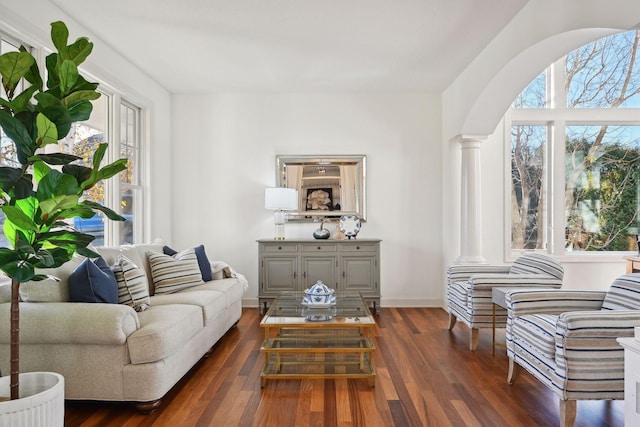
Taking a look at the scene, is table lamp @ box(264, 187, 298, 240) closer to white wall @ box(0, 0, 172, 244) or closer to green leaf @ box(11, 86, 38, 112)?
white wall @ box(0, 0, 172, 244)

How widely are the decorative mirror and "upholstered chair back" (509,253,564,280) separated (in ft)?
6.71

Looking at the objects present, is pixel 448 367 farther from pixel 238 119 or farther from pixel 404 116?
pixel 238 119

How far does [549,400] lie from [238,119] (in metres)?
4.40

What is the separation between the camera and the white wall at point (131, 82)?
2.92 meters

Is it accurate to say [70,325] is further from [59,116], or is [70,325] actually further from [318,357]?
[318,357]

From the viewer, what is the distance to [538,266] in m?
3.77

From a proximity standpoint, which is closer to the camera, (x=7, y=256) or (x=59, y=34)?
(x=7, y=256)

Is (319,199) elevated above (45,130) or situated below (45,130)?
below

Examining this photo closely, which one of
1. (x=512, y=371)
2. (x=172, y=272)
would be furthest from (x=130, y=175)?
(x=512, y=371)

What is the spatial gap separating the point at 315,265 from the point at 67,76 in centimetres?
357

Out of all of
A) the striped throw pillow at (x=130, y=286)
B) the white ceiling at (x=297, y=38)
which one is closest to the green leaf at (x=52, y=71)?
the white ceiling at (x=297, y=38)

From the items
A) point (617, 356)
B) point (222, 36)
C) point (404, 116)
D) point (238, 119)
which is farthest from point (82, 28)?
point (617, 356)

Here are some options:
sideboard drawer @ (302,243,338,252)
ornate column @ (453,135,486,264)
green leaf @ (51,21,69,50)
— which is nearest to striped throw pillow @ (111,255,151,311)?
green leaf @ (51,21,69,50)

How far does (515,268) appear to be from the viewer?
3.99 meters
